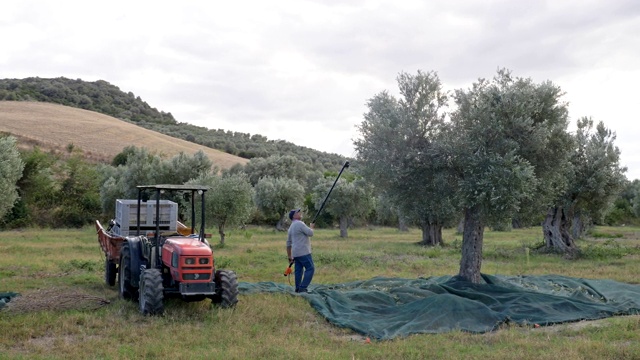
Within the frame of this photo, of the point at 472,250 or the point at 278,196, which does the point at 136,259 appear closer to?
the point at 472,250

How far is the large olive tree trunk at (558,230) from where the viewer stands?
24422mm

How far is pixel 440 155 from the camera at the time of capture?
43.3 ft

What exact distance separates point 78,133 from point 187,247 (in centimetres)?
6182

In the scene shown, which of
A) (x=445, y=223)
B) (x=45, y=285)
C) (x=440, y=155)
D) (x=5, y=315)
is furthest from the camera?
(x=445, y=223)

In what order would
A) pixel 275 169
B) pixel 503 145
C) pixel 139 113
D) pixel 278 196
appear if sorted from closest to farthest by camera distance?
pixel 503 145, pixel 278 196, pixel 275 169, pixel 139 113

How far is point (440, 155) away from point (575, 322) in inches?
182

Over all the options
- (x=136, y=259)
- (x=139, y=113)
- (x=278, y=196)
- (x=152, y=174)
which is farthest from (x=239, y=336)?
(x=139, y=113)

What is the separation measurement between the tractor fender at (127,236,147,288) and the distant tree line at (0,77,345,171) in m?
67.8

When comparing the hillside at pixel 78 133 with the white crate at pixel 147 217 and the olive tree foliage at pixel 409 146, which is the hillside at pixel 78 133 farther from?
the olive tree foliage at pixel 409 146

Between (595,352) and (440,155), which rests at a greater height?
(440,155)

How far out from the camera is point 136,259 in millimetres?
11922

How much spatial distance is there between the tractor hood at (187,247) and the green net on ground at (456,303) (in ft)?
6.96

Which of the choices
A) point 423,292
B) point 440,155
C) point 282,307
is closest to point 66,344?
point 282,307

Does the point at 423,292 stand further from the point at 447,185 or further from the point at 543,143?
the point at 543,143
